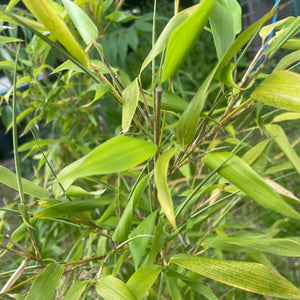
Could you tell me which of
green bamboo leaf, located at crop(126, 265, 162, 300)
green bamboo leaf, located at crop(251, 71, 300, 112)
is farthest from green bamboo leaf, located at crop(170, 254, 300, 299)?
green bamboo leaf, located at crop(251, 71, 300, 112)

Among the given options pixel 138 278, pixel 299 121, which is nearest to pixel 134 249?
pixel 138 278

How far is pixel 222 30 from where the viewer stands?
333mm

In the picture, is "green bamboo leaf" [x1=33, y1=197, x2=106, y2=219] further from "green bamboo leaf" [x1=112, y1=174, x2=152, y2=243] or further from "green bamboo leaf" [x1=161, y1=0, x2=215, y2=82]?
"green bamboo leaf" [x1=161, y1=0, x2=215, y2=82]

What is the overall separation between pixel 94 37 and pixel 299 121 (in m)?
1.11

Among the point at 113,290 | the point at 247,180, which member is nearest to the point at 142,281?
the point at 113,290

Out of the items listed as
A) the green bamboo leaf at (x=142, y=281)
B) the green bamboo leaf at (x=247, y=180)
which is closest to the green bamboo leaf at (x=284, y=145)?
the green bamboo leaf at (x=247, y=180)

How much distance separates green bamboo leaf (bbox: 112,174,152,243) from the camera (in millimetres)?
390

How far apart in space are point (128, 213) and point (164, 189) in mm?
99

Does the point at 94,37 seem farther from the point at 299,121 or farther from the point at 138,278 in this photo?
the point at 299,121

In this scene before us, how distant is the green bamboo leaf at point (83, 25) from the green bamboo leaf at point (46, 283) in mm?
233

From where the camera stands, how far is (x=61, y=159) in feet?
2.98

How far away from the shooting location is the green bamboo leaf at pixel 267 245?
437 mm

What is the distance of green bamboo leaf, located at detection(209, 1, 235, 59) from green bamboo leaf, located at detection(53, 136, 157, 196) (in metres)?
0.11

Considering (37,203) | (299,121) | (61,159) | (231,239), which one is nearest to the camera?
(37,203)
